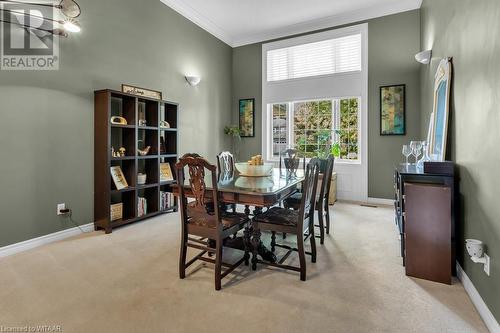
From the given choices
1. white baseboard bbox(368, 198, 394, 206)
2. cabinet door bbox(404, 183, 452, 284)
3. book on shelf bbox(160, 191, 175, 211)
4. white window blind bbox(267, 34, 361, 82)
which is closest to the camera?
cabinet door bbox(404, 183, 452, 284)

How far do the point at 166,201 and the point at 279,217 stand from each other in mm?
2423

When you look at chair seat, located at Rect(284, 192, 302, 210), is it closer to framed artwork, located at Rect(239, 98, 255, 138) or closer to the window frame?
the window frame

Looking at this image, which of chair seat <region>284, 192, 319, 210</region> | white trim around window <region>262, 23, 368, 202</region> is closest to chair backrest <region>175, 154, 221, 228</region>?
chair seat <region>284, 192, 319, 210</region>

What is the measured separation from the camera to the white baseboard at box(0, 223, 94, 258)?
263 centimetres

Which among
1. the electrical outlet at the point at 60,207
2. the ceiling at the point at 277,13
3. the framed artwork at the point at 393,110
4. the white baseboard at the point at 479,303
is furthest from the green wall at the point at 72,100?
the white baseboard at the point at 479,303

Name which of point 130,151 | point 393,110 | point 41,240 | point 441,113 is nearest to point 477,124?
point 441,113

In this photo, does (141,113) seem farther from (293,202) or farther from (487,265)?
(487,265)

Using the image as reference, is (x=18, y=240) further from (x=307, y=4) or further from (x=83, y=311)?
(x=307, y=4)

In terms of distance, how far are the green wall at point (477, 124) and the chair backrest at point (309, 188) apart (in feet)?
3.63

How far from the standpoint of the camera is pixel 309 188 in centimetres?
232

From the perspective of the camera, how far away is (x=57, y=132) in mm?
3016

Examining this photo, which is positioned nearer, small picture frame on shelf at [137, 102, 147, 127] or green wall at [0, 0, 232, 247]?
green wall at [0, 0, 232, 247]

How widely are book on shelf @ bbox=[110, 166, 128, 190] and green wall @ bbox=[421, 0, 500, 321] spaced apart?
3608mm

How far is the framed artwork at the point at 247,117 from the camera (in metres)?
6.14
